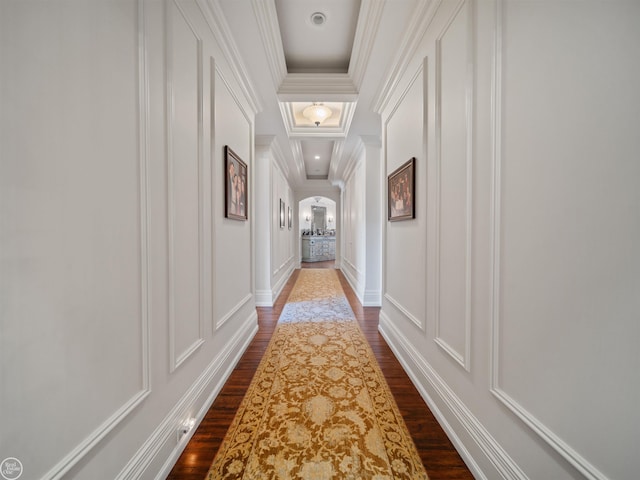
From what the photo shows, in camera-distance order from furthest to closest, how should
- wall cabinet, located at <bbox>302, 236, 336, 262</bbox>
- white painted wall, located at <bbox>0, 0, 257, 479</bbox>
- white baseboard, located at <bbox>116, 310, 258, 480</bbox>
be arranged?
1. wall cabinet, located at <bbox>302, 236, 336, 262</bbox>
2. white baseboard, located at <bbox>116, 310, 258, 480</bbox>
3. white painted wall, located at <bbox>0, 0, 257, 479</bbox>

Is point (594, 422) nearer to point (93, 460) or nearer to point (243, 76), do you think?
point (93, 460)

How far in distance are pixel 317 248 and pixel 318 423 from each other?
10.1 meters

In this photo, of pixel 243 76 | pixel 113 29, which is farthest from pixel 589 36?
pixel 243 76

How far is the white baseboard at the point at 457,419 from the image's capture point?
1.14 meters

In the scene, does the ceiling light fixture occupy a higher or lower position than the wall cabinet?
higher

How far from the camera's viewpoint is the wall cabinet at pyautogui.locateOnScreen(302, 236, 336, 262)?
11.5 metres

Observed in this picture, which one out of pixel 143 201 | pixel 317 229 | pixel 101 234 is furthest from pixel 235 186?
pixel 317 229

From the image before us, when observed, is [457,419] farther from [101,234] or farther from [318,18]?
[318,18]

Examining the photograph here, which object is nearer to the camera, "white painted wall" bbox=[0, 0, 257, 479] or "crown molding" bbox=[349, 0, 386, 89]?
"white painted wall" bbox=[0, 0, 257, 479]

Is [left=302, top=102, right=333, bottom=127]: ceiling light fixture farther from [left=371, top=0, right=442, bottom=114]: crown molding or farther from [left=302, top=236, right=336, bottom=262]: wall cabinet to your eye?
[left=302, top=236, right=336, bottom=262]: wall cabinet

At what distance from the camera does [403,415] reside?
1734mm

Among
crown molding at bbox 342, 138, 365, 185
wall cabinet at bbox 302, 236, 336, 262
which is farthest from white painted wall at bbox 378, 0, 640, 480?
wall cabinet at bbox 302, 236, 336, 262

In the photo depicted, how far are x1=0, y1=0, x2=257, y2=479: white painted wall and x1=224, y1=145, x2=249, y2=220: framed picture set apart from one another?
0.45 meters

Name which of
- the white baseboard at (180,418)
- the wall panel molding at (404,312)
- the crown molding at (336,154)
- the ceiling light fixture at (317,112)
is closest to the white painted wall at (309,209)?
the crown molding at (336,154)
